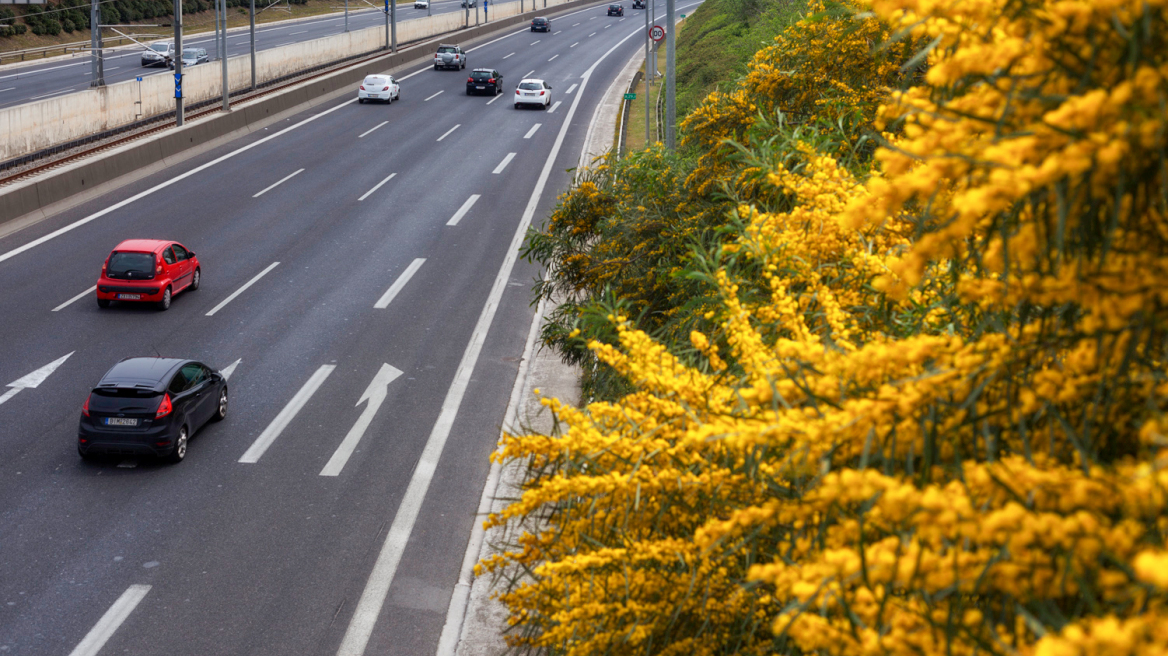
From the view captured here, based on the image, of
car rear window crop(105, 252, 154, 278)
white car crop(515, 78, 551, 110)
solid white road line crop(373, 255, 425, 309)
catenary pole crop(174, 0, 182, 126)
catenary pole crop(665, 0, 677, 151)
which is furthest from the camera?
white car crop(515, 78, 551, 110)

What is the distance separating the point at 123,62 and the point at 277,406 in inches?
2177

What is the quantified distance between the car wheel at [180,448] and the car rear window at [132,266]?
7309 millimetres

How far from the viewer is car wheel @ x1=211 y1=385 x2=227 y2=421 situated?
54.6 ft

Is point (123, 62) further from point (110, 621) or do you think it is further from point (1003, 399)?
point (1003, 399)

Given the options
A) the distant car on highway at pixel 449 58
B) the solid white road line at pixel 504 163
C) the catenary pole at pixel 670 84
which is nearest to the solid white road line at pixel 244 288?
the catenary pole at pixel 670 84

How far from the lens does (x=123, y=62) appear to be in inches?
2493

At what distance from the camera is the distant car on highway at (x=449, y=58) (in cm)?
6134

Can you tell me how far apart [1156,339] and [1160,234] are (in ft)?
1.04

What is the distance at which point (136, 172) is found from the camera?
109 feet

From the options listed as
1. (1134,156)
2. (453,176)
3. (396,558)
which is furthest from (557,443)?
(453,176)

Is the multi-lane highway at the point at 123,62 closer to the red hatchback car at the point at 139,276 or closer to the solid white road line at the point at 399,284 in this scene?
the red hatchback car at the point at 139,276

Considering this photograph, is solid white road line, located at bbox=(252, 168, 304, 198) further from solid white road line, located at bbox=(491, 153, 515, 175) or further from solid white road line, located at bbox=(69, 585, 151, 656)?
solid white road line, located at bbox=(69, 585, 151, 656)

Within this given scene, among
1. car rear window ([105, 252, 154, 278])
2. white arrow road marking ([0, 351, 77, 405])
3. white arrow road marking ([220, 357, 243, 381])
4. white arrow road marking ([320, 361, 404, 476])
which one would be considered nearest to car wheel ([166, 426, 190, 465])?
white arrow road marking ([320, 361, 404, 476])

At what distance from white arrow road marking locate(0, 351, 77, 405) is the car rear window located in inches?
135
